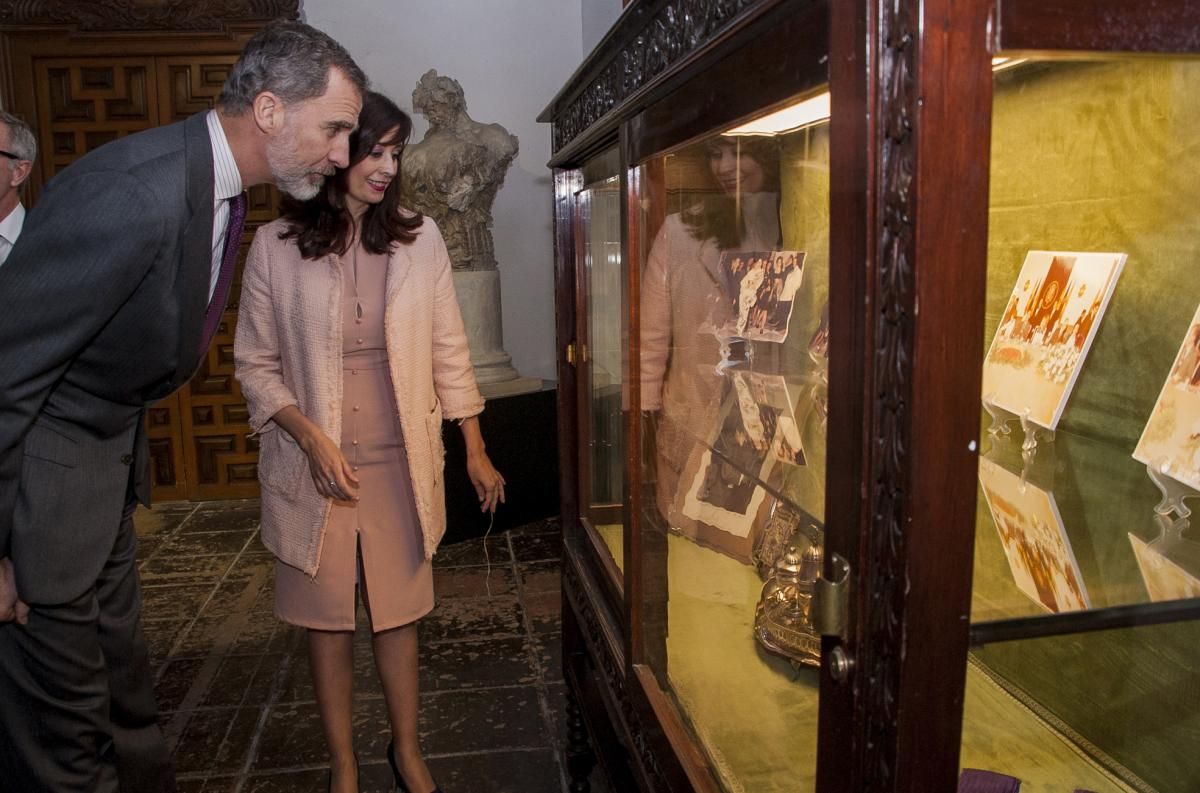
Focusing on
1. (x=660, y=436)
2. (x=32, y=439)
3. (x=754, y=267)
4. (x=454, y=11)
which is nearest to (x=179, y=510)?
(x=454, y=11)

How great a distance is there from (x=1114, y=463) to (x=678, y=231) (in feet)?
2.76

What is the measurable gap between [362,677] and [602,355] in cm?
215

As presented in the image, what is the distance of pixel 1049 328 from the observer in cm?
132

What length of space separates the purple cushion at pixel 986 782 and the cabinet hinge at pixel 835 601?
26cm

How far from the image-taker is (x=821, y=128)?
1.08 m

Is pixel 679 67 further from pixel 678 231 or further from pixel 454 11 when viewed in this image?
pixel 454 11

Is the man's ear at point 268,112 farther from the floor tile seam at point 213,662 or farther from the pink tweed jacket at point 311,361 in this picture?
the floor tile seam at point 213,662

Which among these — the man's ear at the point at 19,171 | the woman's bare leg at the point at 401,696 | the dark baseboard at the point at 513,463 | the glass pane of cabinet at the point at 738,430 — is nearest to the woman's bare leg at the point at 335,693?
the woman's bare leg at the point at 401,696

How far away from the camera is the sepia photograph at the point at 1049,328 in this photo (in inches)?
50.4

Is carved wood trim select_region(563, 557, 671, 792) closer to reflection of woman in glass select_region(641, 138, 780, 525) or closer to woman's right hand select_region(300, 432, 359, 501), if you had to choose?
reflection of woman in glass select_region(641, 138, 780, 525)

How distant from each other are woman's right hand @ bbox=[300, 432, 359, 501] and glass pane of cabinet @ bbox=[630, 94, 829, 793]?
94cm

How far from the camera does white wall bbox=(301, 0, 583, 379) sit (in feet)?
23.2

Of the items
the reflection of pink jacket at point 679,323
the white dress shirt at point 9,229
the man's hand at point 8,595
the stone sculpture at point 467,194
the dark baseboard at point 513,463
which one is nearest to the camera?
the reflection of pink jacket at point 679,323

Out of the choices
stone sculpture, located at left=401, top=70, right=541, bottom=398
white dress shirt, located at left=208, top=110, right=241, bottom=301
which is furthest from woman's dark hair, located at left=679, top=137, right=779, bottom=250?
stone sculpture, located at left=401, top=70, right=541, bottom=398
